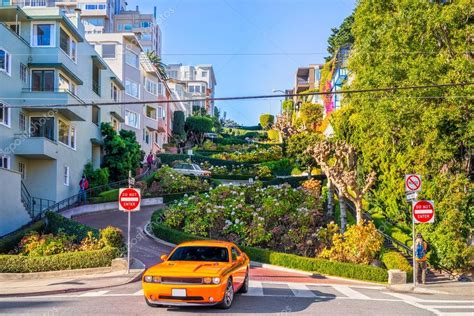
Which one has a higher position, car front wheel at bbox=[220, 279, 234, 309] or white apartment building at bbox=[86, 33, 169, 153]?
white apartment building at bbox=[86, 33, 169, 153]

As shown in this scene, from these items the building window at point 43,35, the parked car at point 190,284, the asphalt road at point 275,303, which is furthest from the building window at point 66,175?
the parked car at point 190,284

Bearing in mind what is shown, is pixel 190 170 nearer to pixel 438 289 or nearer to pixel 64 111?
pixel 64 111

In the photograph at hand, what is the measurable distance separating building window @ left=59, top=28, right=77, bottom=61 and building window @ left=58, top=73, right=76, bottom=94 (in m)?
1.54

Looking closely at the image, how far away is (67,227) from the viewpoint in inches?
963

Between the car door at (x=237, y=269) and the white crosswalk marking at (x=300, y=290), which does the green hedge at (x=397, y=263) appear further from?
the car door at (x=237, y=269)

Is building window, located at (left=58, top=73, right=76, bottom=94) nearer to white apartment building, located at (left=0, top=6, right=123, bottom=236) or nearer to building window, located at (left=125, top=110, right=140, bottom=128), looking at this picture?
white apartment building, located at (left=0, top=6, right=123, bottom=236)

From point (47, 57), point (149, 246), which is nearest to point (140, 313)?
point (149, 246)

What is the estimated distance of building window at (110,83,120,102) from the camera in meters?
44.7

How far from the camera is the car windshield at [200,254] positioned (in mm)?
13266

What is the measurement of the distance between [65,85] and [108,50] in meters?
17.7

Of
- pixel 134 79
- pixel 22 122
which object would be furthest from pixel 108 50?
pixel 22 122

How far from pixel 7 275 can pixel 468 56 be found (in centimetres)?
2079

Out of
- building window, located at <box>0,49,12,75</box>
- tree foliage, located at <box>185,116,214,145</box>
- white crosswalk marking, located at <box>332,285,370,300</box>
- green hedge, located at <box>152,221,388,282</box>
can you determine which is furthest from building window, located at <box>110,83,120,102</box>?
tree foliage, located at <box>185,116,214,145</box>

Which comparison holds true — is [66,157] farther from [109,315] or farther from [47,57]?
[109,315]
